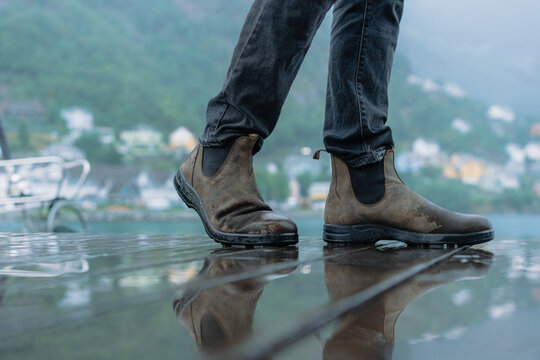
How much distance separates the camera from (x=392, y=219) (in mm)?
861

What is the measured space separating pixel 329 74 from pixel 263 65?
153 millimetres

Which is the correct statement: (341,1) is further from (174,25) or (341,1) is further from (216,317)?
(174,25)

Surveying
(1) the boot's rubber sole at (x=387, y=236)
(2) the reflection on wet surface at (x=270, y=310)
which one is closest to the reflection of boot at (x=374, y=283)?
(2) the reflection on wet surface at (x=270, y=310)

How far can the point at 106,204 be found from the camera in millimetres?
34125

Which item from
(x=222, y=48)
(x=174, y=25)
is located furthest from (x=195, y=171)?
(x=174, y=25)

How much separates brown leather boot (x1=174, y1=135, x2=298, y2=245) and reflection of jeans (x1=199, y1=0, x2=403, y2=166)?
A: 4cm

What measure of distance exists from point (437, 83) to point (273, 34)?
53.0m

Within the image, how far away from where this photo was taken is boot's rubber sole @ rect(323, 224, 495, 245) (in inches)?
32.8

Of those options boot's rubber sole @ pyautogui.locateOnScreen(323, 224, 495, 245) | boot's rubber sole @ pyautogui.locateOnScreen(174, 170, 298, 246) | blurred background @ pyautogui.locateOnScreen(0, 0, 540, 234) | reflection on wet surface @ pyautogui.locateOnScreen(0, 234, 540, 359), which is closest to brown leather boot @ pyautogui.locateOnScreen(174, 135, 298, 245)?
boot's rubber sole @ pyautogui.locateOnScreen(174, 170, 298, 246)

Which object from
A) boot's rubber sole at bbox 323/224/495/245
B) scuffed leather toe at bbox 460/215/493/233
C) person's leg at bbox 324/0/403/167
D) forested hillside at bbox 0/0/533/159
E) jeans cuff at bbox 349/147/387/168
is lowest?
→ boot's rubber sole at bbox 323/224/495/245

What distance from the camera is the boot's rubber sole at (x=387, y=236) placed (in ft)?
2.74

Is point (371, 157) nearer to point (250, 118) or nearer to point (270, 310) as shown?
point (250, 118)

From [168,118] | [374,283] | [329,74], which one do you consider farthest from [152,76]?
[374,283]

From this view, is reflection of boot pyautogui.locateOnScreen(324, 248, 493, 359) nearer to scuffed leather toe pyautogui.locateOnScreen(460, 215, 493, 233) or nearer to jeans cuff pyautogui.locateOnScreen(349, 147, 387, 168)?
scuffed leather toe pyautogui.locateOnScreen(460, 215, 493, 233)
